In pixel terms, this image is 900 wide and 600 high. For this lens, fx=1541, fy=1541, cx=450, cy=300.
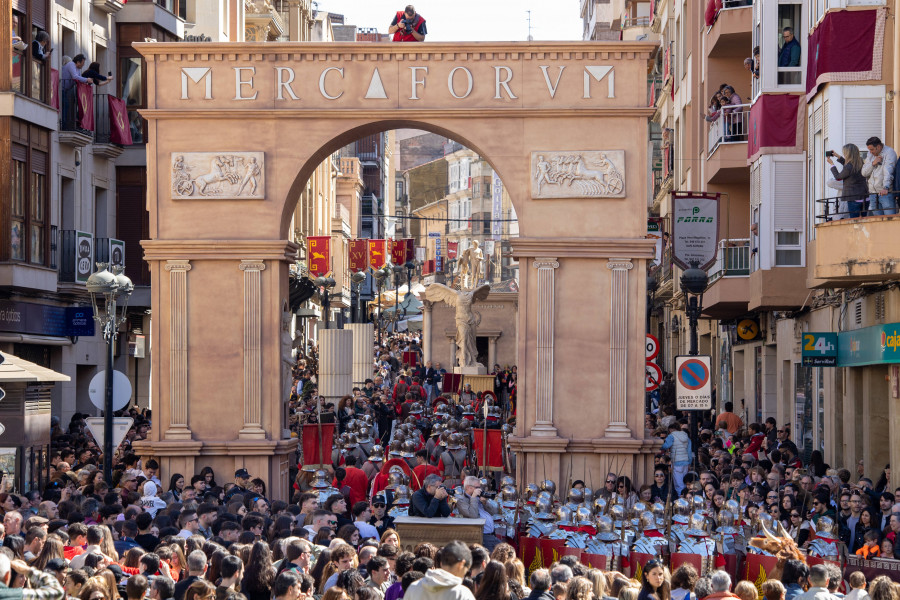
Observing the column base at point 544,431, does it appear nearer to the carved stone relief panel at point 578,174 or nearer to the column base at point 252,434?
the carved stone relief panel at point 578,174

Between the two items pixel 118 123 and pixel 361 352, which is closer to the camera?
pixel 118 123

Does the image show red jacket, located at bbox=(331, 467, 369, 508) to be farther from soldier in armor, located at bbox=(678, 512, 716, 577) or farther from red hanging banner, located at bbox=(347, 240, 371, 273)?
red hanging banner, located at bbox=(347, 240, 371, 273)

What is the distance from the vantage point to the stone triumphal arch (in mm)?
22766

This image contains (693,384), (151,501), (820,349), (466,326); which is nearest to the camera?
(151,501)

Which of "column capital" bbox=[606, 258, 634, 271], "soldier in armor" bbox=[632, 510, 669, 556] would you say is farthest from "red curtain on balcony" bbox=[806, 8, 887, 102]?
"soldier in armor" bbox=[632, 510, 669, 556]

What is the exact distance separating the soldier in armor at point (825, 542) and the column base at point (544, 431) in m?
6.62

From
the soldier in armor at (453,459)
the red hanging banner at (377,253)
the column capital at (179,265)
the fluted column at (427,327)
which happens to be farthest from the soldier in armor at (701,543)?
the red hanging banner at (377,253)

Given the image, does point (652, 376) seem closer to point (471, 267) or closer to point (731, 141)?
point (731, 141)

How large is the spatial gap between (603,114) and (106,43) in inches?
662

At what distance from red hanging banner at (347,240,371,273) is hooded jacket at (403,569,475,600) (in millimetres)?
47010

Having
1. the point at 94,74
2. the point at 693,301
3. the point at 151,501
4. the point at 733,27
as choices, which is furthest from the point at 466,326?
the point at 151,501

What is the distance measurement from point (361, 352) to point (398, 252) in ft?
71.6

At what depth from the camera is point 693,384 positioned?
816 inches

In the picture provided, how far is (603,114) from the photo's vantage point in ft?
75.2
